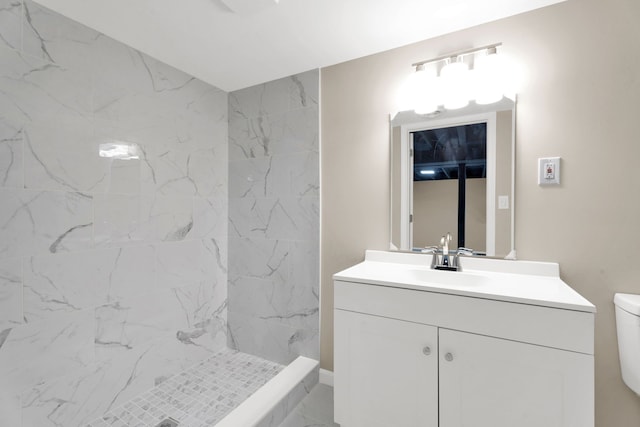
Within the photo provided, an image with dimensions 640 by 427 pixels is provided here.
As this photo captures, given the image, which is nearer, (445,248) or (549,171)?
(549,171)

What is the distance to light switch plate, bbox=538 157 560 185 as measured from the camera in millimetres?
1362

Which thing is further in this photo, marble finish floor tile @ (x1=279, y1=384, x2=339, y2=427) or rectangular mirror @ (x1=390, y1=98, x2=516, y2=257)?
marble finish floor tile @ (x1=279, y1=384, x2=339, y2=427)

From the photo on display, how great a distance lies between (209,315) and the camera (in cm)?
221

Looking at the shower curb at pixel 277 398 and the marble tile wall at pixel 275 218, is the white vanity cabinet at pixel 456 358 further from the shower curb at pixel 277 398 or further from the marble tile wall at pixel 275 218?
the marble tile wall at pixel 275 218

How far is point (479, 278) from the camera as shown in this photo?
54.9 inches

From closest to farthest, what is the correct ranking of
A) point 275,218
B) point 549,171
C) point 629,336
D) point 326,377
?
point 629,336, point 549,171, point 326,377, point 275,218

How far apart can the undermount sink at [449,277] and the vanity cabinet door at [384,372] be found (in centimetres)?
36

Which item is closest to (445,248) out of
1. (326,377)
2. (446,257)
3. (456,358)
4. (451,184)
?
(446,257)

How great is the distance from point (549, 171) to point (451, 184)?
435mm

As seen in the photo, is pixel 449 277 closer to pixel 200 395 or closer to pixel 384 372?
pixel 384 372

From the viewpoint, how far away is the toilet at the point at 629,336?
1121 mm

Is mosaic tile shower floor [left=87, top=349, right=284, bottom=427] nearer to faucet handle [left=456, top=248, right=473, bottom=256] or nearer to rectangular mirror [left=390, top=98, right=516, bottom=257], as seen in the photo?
rectangular mirror [left=390, top=98, right=516, bottom=257]

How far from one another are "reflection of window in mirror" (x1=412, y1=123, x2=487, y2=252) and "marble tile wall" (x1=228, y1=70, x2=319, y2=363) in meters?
0.70

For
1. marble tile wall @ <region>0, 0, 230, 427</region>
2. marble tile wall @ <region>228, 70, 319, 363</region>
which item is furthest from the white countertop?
marble tile wall @ <region>0, 0, 230, 427</region>
